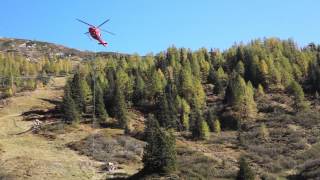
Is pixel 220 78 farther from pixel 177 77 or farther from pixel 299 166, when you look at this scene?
pixel 299 166

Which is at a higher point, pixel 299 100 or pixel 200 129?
pixel 299 100

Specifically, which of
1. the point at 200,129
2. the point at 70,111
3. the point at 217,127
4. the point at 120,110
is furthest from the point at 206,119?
the point at 70,111

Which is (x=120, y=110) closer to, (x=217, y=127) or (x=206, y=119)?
(x=206, y=119)

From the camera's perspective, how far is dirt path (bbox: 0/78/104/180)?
254 ft

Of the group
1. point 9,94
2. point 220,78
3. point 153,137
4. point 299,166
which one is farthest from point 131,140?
point 9,94

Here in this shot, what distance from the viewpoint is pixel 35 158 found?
287 feet

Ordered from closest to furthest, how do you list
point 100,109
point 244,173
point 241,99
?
point 244,173
point 100,109
point 241,99

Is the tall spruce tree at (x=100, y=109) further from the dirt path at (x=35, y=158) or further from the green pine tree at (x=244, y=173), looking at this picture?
the green pine tree at (x=244, y=173)

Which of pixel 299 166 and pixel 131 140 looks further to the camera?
pixel 131 140

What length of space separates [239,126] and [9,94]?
77.3 meters

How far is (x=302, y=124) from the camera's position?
11700 cm

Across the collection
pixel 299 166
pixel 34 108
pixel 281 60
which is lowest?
pixel 299 166

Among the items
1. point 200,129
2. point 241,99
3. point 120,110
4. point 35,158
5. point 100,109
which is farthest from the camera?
point 241,99

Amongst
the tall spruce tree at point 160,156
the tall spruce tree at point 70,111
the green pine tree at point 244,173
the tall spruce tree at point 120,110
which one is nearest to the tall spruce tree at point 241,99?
the tall spruce tree at point 120,110
